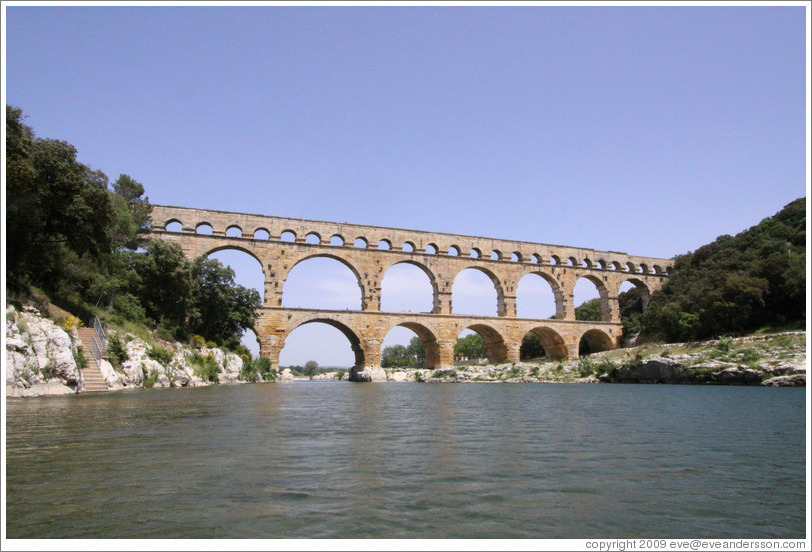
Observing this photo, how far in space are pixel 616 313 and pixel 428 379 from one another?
53.7ft

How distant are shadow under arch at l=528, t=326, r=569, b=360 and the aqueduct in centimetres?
8

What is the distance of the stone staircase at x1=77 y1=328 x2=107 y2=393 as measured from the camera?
44.2 feet

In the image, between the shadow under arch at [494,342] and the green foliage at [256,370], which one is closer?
the green foliage at [256,370]

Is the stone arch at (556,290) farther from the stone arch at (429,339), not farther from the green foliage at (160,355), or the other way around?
the green foliage at (160,355)

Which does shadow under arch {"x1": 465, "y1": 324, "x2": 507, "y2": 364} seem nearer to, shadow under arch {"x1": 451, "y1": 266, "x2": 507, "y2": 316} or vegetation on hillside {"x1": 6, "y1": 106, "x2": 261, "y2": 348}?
shadow under arch {"x1": 451, "y1": 266, "x2": 507, "y2": 316}

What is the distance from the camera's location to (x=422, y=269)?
3362cm

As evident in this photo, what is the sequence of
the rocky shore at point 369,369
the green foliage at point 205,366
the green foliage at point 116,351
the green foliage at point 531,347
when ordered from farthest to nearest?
the green foliage at point 531,347, the green foliage at point 205,366, the green foliage at point 116,351, the rocky shore at point 369,369

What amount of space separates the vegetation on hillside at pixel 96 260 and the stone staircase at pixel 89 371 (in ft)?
4.96

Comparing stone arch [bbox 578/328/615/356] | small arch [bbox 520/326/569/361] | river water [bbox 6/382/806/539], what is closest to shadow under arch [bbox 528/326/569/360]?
small arch [bbox 520/326/569/361]

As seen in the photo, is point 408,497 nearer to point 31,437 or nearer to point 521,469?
point 521,469

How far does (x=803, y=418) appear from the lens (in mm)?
9242

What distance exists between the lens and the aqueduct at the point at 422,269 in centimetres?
2944

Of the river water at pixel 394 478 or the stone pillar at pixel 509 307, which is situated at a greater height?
the stone pillar at pixel 509 307

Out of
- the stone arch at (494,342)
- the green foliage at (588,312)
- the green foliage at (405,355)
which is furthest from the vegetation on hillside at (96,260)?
the green foliage at (405,355)
